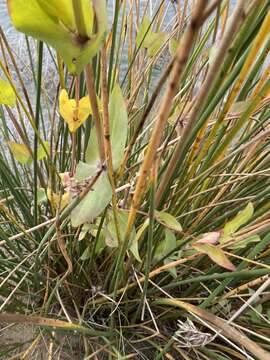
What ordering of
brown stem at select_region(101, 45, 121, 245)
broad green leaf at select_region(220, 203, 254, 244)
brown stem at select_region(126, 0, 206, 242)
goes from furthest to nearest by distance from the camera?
broad green leaf at select_region(220, 203, 254, 244), brown stem at select_region(101, 45, 121, 245), brown stem at select_region(126, 0, 206, 242)

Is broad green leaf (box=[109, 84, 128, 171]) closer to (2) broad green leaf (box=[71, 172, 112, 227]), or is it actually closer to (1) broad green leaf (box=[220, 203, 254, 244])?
(2) broad green leaf (box=[71, 172, 112, 227])

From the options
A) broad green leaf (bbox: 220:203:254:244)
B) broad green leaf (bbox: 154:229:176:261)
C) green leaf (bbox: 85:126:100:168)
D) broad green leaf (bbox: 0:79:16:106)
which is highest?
broad green leaf (bbox: 0:79:16:106)

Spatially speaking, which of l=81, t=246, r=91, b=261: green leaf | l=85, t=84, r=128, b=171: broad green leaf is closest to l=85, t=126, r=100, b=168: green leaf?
l=85, t=84, r=128, b=171: broad green leaf

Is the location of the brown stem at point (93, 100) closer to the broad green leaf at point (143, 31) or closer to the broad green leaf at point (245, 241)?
the broad green leaf at point (245, 241)

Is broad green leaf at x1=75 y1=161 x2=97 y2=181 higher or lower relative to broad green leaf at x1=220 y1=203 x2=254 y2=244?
higher

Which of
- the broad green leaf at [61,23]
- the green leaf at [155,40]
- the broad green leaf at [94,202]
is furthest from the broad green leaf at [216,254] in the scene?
the green leaf at [155,40]

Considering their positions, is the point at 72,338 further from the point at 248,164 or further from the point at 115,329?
the point at 248,164

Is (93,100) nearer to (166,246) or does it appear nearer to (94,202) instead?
(94,202)
